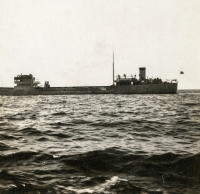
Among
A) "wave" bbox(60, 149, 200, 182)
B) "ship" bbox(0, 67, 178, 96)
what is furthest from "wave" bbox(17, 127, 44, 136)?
"ship" bbox(0, 67, 178, 96)

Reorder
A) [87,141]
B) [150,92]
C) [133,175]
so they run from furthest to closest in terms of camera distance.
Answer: [150,92]
[87,141]
[133,175]

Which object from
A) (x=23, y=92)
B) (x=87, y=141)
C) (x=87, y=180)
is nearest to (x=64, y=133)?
(x=87, y=141)

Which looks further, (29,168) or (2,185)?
(29,168)

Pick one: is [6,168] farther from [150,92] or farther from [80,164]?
[150,92]

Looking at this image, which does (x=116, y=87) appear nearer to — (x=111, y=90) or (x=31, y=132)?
(x=111, y=90)

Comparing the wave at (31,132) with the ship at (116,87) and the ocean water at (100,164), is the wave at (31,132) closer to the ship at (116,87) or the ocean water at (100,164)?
the ocean water at (100,164)

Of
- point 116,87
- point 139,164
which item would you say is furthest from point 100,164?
point 116,87

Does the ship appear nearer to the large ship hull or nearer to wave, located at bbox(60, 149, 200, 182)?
the large ship hull

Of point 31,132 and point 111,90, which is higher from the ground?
point 111,90
